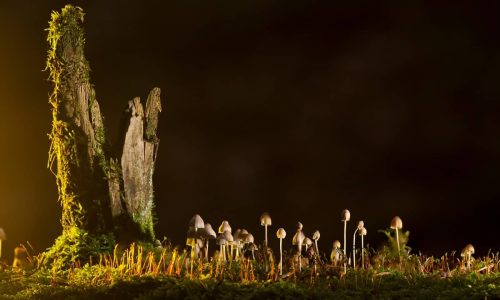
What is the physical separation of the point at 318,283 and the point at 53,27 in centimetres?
335

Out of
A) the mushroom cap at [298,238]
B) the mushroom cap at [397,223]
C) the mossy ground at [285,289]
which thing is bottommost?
the mossy ground at [285,289]

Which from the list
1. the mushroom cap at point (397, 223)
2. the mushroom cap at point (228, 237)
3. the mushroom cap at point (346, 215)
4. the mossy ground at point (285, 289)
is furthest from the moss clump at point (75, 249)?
the mushroom cap at point (397, 223)

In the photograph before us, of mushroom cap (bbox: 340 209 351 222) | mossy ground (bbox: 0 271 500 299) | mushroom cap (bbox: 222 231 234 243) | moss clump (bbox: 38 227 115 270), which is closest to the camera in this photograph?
mossy ground (bbox: 0 271 500 299)

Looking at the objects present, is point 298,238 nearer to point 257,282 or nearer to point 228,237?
point 228,237

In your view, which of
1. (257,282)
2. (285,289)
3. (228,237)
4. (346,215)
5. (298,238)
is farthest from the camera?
(346,215)

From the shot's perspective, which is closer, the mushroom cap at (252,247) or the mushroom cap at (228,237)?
the mushroom cap at (228,237)

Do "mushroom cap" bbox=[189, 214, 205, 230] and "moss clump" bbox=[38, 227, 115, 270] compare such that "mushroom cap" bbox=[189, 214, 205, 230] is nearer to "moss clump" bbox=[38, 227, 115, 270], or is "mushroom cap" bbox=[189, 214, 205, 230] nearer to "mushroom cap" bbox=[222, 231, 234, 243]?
"mushroom cap" bbox=[222, 231, 234, 243]

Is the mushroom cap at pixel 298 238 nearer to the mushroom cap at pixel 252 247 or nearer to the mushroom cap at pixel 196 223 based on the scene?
the mushroom cap at pixel 252 247

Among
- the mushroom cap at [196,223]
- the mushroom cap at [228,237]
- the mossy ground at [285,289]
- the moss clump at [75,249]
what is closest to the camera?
the mossy ground at [285,289]

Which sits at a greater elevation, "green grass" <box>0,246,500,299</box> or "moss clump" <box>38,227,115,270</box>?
"moss clump" <box>38,227,115,270</box>

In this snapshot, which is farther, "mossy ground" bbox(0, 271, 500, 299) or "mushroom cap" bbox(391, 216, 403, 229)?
"mushroom cap" bbox(391, 216, 403, 229)

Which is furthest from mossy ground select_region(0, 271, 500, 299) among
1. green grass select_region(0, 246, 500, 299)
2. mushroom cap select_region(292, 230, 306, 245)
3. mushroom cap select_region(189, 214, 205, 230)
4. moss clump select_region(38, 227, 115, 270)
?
moss clump select_region(38, 227, 115, 270)

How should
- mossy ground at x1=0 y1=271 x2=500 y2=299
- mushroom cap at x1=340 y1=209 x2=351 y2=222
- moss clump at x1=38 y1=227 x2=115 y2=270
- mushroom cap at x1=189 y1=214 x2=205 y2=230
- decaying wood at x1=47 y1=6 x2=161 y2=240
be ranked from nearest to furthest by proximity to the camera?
mossy ground at x1=0 y1=271 x2=500 y2=299, mushroom cap at x1=189 y1=214 x2=205 y2=230, mushroom cap at x1=340 y1=209 x2=351 y2=222, moss clump at x1=38 y1=227 x2=115 y2=270, decaying wood at x1=47 y1=6 x2=161 y2=240

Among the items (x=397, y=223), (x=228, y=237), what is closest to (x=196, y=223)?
(x=228, y=237)
